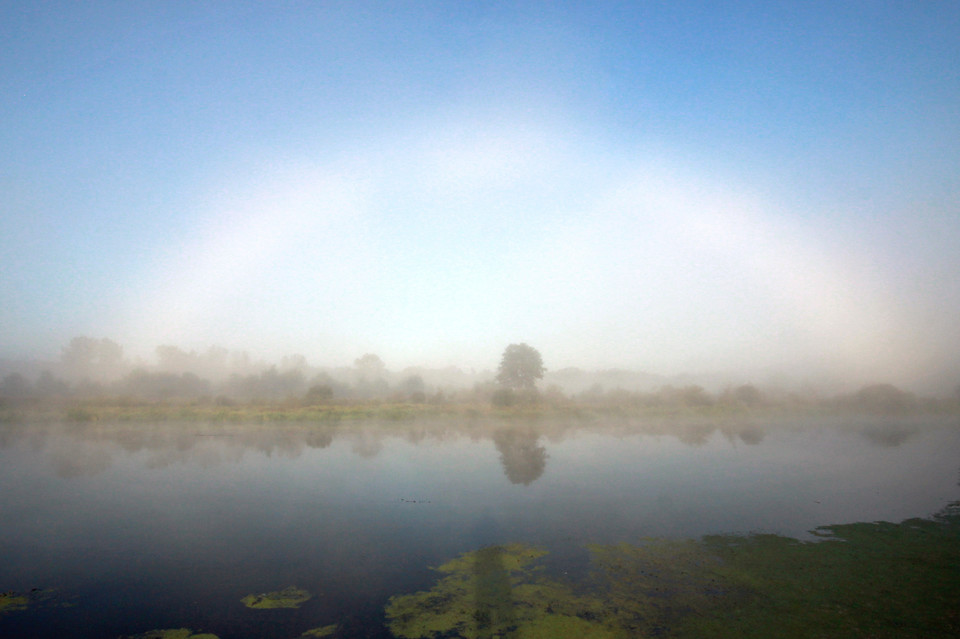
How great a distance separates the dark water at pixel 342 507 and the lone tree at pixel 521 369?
3914 centimetres

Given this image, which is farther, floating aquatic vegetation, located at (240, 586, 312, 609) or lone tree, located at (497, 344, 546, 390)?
lone tree, located at (497, 344, 546, 390)

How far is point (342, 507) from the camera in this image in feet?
55.9

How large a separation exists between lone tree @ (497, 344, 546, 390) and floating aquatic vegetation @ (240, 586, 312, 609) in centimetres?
6583

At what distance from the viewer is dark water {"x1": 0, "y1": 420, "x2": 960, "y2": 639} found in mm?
9336

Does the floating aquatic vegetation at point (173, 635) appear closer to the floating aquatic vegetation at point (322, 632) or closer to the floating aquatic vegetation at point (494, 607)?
the floating aquatic vegetation at point (322, 632)

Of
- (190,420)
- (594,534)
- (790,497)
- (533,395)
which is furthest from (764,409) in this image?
(190,420)

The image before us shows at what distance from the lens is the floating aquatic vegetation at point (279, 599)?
880 cm

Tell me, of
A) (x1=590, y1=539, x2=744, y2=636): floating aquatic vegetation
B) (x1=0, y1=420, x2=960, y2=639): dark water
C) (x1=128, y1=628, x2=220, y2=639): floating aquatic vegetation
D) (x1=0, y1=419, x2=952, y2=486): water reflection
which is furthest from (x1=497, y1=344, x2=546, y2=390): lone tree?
(x1=128, y1=628, x2=220, y2=639): floating aquatic vegetation

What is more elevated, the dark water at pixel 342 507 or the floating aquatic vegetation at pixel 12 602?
the floating aquatic vegetation at pixel 12 602

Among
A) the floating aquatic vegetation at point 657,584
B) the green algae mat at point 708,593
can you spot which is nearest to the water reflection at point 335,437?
the floating aquatic vegetation at point 657,584

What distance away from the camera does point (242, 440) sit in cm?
3472

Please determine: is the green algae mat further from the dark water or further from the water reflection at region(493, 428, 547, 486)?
the water reflection at region(493, 428, 547, 486)

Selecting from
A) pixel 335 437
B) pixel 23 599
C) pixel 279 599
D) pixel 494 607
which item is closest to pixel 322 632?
pixel 279 599

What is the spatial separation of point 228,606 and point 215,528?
6577mm
